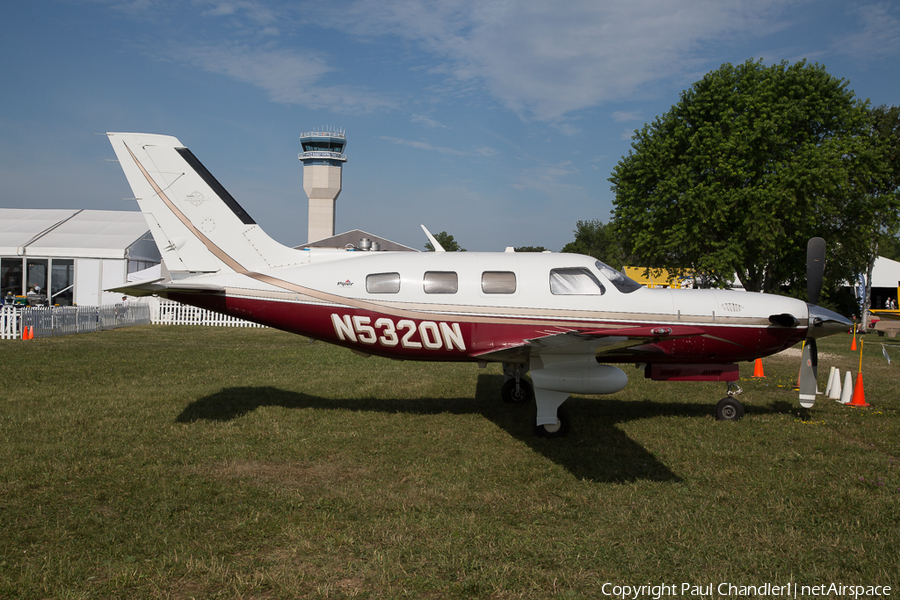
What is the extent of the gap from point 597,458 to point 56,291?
30.5m

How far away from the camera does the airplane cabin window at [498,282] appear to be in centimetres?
896

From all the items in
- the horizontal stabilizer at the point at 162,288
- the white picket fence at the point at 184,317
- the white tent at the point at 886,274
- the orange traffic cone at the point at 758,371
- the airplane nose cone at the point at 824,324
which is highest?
the white tent at the point at 886,274

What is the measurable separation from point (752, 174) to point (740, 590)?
27515mm

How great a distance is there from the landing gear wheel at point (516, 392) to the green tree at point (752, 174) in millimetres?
20437

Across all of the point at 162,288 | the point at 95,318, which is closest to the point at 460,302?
the point at 162,288

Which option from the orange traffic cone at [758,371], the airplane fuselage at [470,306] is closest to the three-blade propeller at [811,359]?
the airplane fuselage at [470,306]

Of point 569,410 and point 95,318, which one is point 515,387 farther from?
point 95,318

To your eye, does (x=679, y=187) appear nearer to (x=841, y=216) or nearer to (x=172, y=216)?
(x=841, y=216)

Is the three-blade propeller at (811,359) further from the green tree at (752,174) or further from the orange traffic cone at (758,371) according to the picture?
the green tree at (752,174)

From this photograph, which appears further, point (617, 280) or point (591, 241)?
point (591, 241)

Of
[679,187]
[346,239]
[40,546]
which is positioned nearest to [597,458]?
[40,546]

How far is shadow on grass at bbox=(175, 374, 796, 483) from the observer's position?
720cm

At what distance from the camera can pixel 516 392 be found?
35.9ft

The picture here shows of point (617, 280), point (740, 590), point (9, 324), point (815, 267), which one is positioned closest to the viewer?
point (740, 590)
